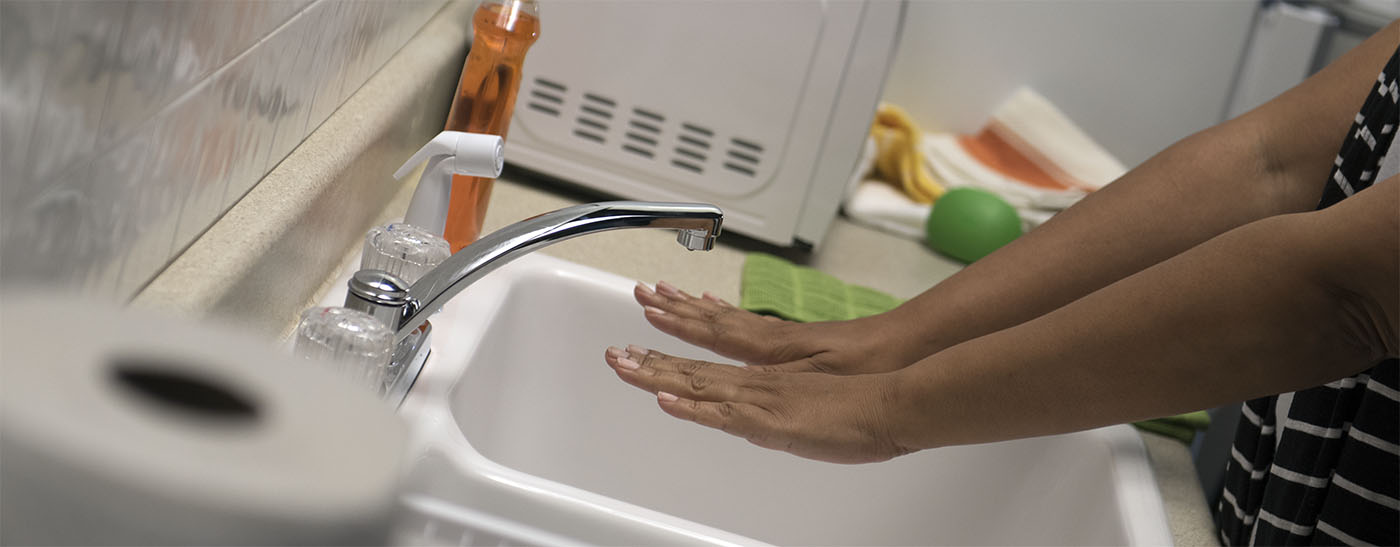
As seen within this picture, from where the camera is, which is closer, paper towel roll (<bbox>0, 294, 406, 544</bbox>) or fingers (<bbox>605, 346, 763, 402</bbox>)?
paper towel roll (<bbox>0, 294, 406, 544</bbox>)

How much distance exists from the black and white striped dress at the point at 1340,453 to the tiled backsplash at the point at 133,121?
726 mm

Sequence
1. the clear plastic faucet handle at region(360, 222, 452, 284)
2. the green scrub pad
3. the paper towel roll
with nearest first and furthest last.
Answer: the paper towel roll, the clear plastic faucet handle at region(360, 222, 452, 284), the green scrub pad

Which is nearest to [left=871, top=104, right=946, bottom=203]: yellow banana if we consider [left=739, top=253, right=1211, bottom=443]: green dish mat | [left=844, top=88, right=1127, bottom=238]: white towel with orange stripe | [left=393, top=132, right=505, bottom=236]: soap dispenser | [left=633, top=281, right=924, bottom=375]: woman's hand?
[left=844, top=88, right=1127, bottom=238]: white towel with orange stripe

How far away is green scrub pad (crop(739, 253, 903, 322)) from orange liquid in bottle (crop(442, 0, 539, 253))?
0.28 meters

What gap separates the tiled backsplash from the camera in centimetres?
44

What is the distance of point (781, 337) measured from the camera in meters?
0.97

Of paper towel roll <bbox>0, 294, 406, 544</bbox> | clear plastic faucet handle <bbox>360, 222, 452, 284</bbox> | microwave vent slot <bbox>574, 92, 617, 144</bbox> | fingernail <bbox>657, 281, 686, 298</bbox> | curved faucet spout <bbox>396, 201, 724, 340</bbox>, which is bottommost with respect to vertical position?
fingernail <bbox>657, 281, 686, 298</bbox>

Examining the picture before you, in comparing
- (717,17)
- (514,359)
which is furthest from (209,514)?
(717,17)

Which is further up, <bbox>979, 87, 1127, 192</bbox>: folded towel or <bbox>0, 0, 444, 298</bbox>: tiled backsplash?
<bbox>0, 0, 444, 298</bbox>: tiled backsplash

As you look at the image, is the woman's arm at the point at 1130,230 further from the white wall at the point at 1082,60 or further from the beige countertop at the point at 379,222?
the white wall at the point at 1082,60

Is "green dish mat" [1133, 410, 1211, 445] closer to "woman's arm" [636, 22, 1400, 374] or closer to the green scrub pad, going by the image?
"woman's arm" [636, 22, 1400, 374]

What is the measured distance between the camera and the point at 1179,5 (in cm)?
171

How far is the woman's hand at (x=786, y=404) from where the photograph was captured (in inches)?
31.1

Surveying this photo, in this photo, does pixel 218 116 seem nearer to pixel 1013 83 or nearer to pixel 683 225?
pixel 683 225
